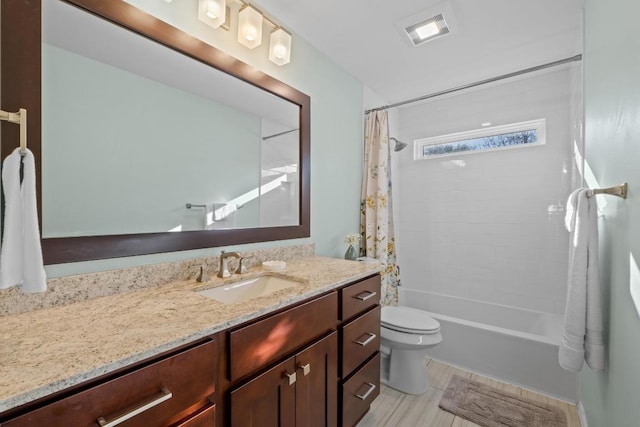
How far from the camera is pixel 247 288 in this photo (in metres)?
1.42

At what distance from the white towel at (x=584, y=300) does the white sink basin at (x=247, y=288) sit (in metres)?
1.15

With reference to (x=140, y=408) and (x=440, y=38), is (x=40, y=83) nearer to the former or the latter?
(x=140, y=408)

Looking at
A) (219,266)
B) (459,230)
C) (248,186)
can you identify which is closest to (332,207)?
(248,186)

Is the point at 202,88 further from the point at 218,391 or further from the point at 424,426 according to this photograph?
the point at 424,426

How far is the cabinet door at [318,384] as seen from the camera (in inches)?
45.3

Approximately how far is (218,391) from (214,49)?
151 cm

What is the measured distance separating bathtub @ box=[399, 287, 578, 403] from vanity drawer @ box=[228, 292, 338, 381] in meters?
1.38

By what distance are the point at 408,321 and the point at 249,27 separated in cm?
212

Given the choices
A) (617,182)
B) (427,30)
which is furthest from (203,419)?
(427,30)

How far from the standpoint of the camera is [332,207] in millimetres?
2236

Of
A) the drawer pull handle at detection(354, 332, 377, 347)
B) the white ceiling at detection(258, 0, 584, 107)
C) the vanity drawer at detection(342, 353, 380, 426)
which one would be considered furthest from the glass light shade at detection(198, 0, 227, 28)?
the vanity drawer at detection(342, 353, 380, 426)

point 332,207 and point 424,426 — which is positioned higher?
point 332,207

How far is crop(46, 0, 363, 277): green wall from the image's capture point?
160cm

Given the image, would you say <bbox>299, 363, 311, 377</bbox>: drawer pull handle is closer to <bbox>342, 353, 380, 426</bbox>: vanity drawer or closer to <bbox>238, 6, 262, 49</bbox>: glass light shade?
<bbox>342, 353, 380, 426</bbox>: vanity drawer
